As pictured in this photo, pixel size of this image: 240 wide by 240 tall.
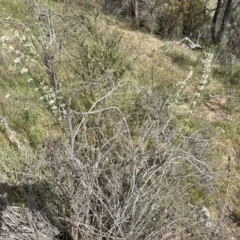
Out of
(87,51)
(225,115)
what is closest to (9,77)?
(87,51)

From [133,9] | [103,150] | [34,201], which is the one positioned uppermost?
[133,9]

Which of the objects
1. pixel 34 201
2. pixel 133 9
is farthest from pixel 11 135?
pixel 133 9

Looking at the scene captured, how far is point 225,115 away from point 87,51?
6.73 feet

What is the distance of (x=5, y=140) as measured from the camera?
319 cm

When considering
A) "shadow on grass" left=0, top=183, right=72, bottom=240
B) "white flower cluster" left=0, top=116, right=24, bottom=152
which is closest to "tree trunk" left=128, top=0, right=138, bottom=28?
"white flower cluster" left=0, top=116, right=24, bottom=152

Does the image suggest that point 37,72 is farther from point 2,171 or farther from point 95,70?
point 2,171

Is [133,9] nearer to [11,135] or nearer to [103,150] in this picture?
[11,135]

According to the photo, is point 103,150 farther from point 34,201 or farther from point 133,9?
point 133,9

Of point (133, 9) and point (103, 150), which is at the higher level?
point (133, 9)

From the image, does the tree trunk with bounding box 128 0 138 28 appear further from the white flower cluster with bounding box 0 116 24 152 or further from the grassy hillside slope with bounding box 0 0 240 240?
the white flower cluster with bounding box 0 116 24 152

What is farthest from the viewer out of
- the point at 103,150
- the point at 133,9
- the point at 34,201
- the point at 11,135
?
the point at 133,9

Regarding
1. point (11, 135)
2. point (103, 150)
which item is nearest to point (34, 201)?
point (103, 150)

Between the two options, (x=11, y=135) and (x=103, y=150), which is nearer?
(x=103, y=150)

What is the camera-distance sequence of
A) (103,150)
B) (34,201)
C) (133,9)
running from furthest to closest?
(133,9), (103,150), (34,201)
